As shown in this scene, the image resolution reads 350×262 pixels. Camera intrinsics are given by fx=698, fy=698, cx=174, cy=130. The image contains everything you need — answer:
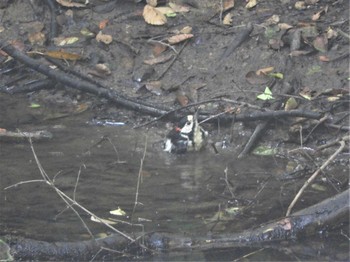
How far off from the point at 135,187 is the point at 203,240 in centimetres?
145

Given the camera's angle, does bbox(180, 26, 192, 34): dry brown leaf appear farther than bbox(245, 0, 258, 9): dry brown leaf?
No

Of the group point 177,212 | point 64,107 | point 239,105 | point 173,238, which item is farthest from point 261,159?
point 64,107

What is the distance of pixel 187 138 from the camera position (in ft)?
24.1

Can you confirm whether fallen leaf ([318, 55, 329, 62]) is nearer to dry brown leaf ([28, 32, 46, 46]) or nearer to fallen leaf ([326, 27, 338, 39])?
fallen leaf ([326, 27, 338, 39])

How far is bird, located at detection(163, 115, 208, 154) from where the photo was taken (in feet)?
24.2

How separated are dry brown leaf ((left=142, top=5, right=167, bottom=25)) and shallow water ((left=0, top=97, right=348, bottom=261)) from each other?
2.16m

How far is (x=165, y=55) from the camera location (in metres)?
9.30

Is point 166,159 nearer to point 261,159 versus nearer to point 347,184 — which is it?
point 261,159

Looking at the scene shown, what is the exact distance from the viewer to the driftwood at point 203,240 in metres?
4.94

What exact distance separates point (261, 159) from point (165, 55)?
2.67 m

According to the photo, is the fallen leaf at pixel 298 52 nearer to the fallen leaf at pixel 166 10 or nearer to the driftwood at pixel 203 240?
the fallen leaf at pixel 166 10

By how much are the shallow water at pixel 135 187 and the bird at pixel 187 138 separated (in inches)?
3.3

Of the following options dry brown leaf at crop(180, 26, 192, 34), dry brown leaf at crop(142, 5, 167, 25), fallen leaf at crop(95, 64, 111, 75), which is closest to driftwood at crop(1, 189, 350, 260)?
fallen leaf at crop(95, 64, 111, 75)

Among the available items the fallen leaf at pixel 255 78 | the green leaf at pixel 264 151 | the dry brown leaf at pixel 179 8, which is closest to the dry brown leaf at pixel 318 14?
the fallen leaf at pixel 255 78
